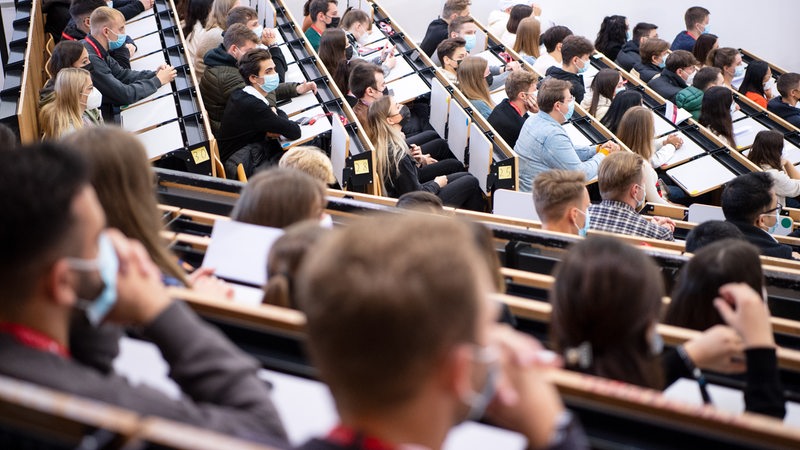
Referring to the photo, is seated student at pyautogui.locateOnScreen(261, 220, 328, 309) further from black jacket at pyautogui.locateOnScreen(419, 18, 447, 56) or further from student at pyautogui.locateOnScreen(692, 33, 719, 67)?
student at pyautogui.locateOnScreen(692, 33, 719, 67)

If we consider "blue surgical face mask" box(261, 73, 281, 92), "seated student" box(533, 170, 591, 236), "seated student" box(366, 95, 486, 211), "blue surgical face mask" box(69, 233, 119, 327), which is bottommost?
A: "seated student" box(366, 95, 486, 211)

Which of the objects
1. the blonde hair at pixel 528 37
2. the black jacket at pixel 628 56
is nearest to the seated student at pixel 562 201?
the blonde hair at pixel 528 37

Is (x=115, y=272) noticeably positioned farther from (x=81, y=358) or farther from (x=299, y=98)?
(x=299, y=98)

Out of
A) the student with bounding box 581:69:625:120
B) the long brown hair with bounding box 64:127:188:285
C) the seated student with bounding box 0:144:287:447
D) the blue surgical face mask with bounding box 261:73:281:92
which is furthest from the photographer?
the student with bounding box 581:69:625:120

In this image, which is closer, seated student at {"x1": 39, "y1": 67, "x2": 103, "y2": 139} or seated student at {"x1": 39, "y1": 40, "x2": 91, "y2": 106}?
seated student at {"x1": 39, "y1": 67, "x2": 103, "y2": 139}

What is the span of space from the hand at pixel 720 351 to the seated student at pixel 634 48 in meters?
6.61

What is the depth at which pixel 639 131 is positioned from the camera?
4.98 metres

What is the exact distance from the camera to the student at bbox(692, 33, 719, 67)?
8062mm

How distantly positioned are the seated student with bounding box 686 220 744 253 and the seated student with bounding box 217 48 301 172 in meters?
2.40

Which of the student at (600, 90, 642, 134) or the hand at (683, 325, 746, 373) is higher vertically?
the hand at (683, 325, 746, 373)

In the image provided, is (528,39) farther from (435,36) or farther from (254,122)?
(254,122)

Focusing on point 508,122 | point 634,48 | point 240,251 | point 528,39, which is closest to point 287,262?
point 240,251

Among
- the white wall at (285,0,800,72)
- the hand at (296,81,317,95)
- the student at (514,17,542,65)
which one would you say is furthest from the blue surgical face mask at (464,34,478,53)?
the white wall at (285,0,800,72)

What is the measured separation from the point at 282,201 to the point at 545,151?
2.99m
